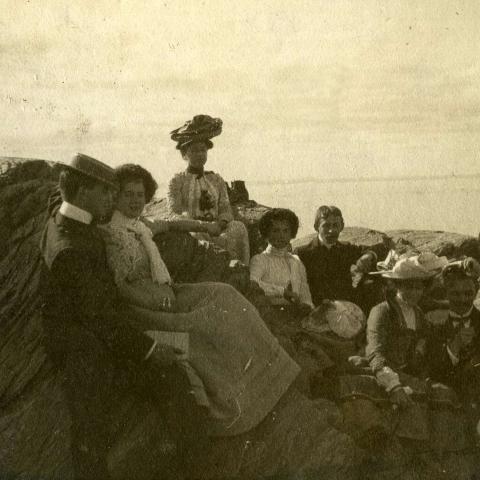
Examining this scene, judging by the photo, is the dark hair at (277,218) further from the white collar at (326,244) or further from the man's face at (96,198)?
the man's face at (96,198)

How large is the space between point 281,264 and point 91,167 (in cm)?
218

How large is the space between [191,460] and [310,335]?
4.12ft

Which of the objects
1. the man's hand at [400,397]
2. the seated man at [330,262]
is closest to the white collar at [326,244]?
the seated man at [330,262]

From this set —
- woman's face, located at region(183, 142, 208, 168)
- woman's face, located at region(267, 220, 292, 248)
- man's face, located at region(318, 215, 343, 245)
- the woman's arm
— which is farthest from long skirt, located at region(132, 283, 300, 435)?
woman's face, located at region(183, 142, 208, 168)

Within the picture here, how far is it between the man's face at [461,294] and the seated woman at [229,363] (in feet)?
4.05

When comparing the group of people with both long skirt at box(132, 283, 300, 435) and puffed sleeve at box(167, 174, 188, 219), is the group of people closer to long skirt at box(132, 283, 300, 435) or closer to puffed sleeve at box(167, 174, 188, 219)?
long skirt at box(132, 283, 300, 435)

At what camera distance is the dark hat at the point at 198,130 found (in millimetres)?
7137

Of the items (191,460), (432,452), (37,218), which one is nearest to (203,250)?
(37,218)

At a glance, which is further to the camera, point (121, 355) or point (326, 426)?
point (326, 426)

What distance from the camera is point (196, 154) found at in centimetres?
729

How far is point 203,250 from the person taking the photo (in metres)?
6.13

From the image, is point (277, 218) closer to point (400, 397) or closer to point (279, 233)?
point (279, 233)

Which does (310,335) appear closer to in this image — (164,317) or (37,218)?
(164,317)

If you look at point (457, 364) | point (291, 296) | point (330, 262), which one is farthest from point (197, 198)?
point (457, 364)
